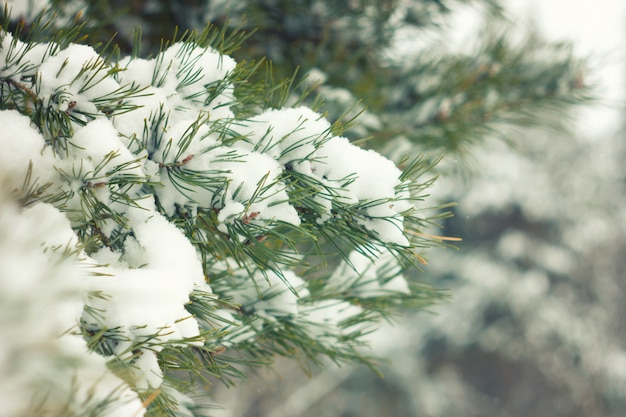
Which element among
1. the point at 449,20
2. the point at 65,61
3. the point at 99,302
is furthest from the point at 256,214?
the point at 449,20

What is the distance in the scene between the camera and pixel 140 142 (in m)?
0.78

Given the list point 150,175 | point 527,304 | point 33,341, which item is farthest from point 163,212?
point 527,304

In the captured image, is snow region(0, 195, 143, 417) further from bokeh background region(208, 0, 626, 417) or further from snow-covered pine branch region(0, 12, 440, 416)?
bokeh background region(208, 0, 626, 417)

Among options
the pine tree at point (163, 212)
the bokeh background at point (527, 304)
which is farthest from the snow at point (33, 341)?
the bokeh background at point (527, 304)

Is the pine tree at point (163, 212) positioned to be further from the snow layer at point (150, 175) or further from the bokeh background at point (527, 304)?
the bokeh background at point (527, 304)

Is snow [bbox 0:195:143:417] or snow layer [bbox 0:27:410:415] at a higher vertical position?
snow layer [bbox 0:27:410:415]

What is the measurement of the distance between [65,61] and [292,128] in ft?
1.17

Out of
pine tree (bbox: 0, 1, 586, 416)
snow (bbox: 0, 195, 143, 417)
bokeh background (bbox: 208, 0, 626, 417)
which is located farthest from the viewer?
bokeh background (bbox: 208, 0, 626, 417)

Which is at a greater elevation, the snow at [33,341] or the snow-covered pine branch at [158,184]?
the snow-covered pine branch at [158,184]

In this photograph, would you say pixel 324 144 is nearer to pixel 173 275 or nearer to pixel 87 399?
pixel 173 275

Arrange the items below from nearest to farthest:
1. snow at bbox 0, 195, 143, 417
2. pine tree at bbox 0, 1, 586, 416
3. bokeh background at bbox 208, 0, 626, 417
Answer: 1. snow at bbox 0, 195, 143, 417
2. pine tree at bbox 0, 1, 586, 416
3. bokeh background at bbox 208, 0, 626, 417

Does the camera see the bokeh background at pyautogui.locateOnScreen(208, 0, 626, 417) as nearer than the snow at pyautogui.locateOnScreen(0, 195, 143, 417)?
No

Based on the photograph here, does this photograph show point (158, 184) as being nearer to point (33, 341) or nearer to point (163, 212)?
point (163, 212)

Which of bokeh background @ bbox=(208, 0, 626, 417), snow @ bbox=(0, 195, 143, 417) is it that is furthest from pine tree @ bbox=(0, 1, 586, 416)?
bokeh background @ bbox=(208, 0, 626, 417)
